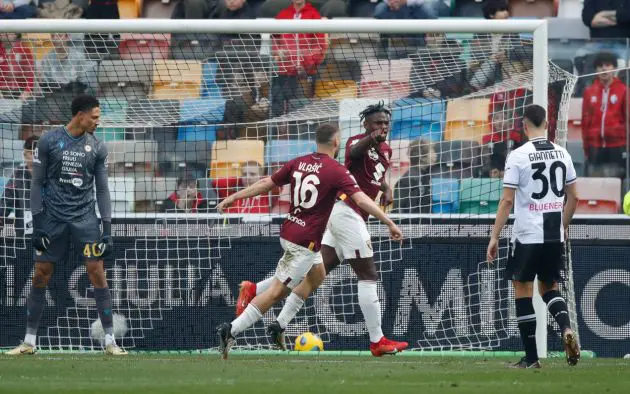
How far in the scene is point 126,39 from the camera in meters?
13.0

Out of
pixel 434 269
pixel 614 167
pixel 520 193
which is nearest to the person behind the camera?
pixel 520 193

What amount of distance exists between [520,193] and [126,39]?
4.98m

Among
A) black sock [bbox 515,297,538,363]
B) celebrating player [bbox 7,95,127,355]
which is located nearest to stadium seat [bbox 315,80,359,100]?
celebrating player [bbox 7,95,127,355]

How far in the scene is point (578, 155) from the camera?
1487 centimetres

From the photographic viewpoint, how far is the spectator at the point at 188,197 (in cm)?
1343

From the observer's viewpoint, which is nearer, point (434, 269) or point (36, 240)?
point (36, 240)

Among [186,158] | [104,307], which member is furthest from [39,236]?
[186,158]

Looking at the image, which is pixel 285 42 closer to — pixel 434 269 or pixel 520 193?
pixel 434 269

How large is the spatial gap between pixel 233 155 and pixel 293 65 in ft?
3.82

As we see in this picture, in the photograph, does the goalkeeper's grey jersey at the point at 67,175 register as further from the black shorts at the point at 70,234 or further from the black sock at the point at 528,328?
the black sock at the point at 528,328

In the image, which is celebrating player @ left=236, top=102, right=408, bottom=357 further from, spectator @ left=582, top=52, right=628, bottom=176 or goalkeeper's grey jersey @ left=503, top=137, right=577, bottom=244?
spectator @ left=582, top=52, right=628, bottom=176

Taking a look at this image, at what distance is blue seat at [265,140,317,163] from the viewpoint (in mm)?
13531

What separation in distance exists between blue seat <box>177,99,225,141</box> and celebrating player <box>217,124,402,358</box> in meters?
2.44

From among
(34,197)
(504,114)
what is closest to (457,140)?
(504,114)
